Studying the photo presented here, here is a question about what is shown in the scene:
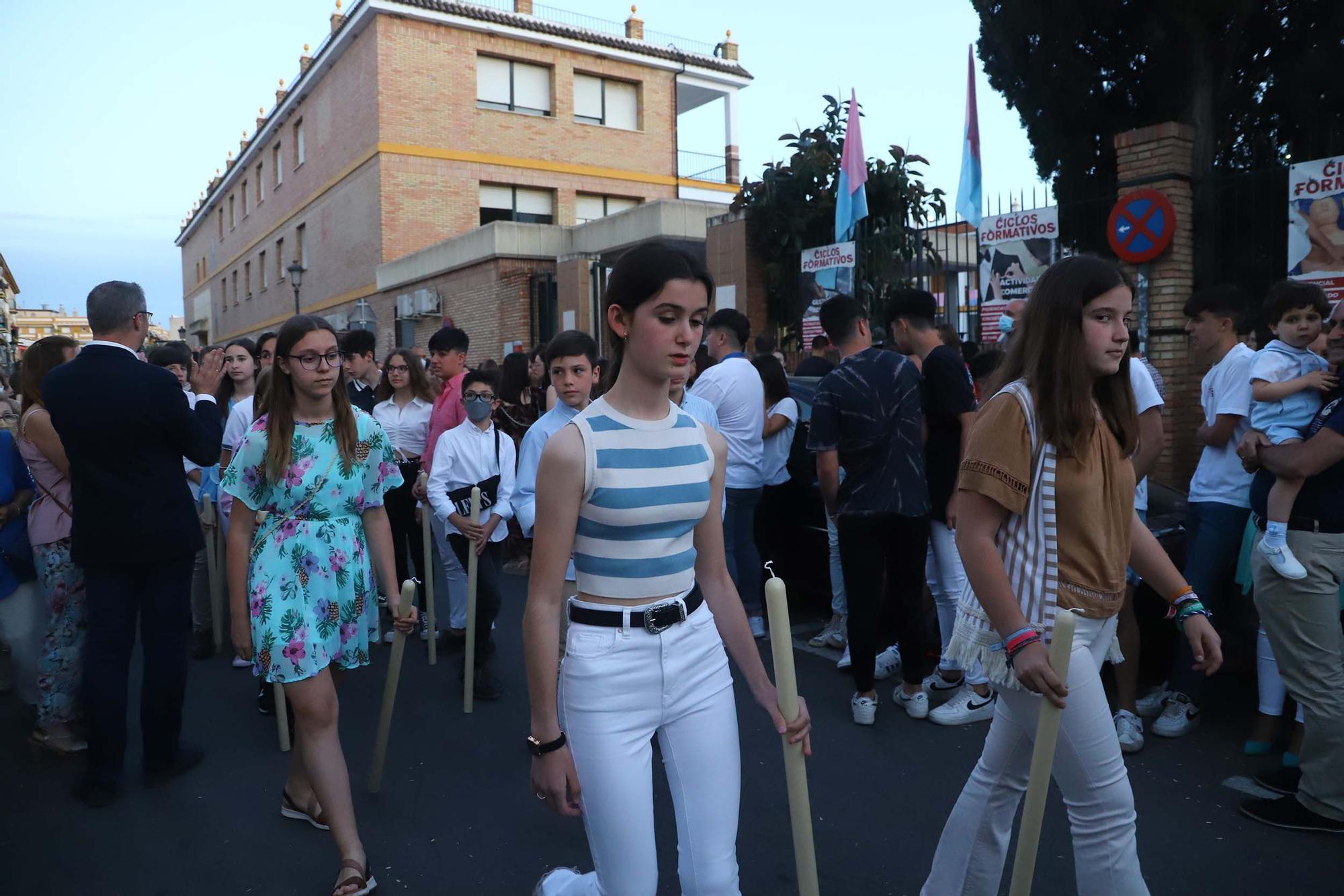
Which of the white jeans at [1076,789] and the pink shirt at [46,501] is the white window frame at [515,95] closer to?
the pink shirt at [46,501]

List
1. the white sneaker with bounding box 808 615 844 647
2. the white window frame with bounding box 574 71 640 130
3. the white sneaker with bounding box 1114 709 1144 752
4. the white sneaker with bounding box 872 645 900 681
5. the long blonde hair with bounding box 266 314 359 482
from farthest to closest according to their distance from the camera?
1. the white window frame with bounding box 574 71 640 130
2. the white sneaker with bounding box 808 615 844 647
3. the white sneaker with bounding box 872 645 900 681
4. the white sneaker with bounding box 1114 709 1144 752
5. the long blonde hair with bounding box 266 314 359 482

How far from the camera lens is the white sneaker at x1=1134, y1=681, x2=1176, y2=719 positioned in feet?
15.8

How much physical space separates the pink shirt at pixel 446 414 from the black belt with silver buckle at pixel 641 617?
4.11 metres

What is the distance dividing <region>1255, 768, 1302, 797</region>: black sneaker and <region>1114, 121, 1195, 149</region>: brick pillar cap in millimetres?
6208

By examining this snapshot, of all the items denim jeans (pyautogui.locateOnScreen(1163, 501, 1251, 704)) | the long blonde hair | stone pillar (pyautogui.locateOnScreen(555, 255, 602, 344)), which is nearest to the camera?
the long blonde hair

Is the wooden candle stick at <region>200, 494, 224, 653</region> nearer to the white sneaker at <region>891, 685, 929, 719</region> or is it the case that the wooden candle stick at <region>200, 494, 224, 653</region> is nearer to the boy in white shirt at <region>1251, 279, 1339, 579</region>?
the white sneaker at <region>891, 685, 929, 719</region>

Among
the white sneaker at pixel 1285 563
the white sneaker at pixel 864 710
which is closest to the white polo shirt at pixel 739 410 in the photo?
the white sneaker at pixel 864 710

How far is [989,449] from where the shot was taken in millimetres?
2449

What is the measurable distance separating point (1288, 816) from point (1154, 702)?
1.21m

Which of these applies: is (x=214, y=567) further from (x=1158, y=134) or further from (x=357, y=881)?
(x=1158, y=134)

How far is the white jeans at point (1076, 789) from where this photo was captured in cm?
238

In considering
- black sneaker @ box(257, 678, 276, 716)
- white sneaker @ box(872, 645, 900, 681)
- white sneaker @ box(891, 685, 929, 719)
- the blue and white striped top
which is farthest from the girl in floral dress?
white sneaker @ box(872, 645, 900, 681)

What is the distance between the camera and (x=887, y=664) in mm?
5758

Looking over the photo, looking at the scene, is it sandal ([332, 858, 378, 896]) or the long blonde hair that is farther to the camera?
the long blonde hair
